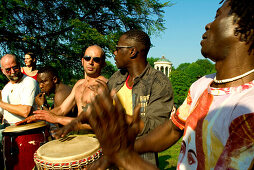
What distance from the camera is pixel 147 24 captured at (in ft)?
38.7

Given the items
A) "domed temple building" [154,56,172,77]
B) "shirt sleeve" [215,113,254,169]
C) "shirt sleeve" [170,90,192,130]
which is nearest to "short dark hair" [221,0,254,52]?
"shirt sleeve" [215,113,254,169]

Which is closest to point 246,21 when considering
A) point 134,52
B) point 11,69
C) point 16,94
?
point 134,52

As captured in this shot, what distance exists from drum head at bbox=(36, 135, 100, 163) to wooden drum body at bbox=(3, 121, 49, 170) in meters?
0.93

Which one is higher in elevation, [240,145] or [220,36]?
[220,36]

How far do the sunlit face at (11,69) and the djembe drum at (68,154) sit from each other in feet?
7.11

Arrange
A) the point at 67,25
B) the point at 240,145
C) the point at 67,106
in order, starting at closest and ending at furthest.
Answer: the point at 240,145 < the point at 67,106 < the point at 67,25

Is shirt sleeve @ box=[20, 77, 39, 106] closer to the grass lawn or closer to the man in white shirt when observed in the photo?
the man in white shirt

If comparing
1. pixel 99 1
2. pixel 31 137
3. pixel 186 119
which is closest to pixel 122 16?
pixel 99 1

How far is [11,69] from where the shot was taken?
4.00 metres

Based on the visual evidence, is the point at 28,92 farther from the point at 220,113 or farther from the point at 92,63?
the point at 220,113

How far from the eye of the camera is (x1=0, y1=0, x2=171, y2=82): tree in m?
8.94

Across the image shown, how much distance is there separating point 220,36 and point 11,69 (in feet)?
14.3

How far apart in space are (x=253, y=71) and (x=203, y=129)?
0.39m

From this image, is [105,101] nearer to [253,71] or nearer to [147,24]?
[253,71]
